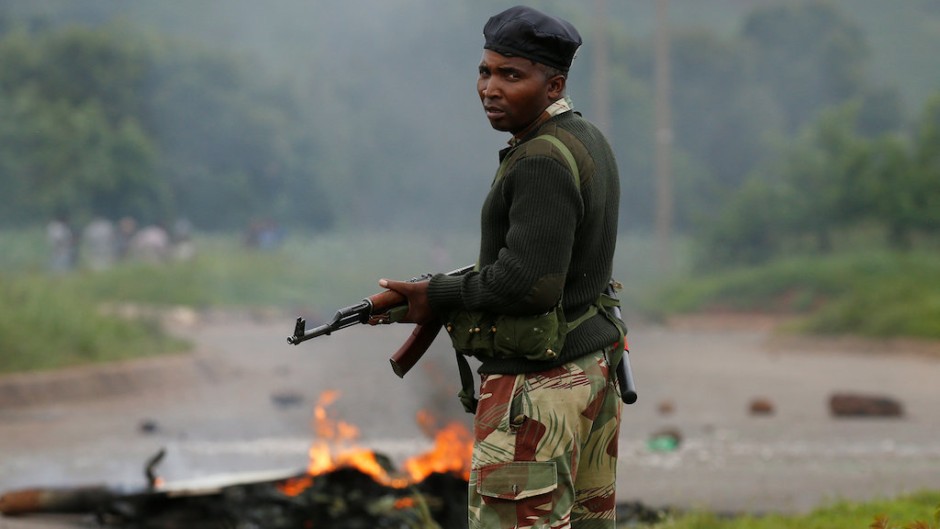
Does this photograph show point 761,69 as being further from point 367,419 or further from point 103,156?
point 367,419

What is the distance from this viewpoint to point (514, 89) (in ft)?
10.9

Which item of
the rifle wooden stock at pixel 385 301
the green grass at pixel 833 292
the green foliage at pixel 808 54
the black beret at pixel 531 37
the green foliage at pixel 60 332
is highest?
the green foliage at pixel 808 54

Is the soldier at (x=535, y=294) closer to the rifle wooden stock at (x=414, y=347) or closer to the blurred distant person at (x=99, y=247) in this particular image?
the rifle wooden stock at (x=414, y=347)

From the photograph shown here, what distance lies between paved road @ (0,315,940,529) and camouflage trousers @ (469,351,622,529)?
3.57m

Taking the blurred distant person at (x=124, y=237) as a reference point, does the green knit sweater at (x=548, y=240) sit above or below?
below

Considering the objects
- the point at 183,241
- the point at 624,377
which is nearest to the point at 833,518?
the point at 624,377

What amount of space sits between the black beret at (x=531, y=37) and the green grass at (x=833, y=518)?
8.69ft

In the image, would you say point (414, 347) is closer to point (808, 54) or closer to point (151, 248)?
point (151, 248)

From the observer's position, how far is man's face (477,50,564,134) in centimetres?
A: 333

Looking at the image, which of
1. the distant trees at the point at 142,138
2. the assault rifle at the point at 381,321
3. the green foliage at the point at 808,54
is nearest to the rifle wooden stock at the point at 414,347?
the assault rifle at the point at 381,321

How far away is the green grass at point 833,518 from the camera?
217 inches

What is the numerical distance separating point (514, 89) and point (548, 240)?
38 centimetres

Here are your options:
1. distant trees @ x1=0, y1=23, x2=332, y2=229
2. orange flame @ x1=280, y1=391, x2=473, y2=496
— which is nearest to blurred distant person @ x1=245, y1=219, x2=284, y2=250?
distant trees @ x1=0, y1=23, x2=332, y2=229

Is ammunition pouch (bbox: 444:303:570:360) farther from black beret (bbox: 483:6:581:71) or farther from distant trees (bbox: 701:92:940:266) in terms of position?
distant trees (bbox: 701:92:940:266)
